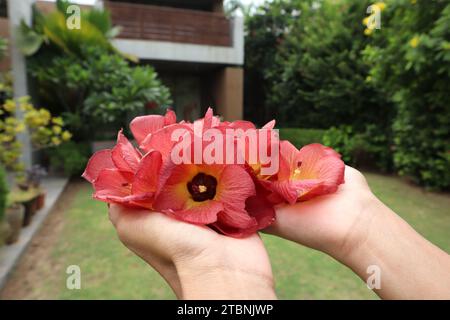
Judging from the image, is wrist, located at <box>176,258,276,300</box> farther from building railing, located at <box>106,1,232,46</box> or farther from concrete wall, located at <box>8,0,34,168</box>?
building railing, located at <box>106,1,232,46</box>

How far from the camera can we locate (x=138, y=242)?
0.90 meters

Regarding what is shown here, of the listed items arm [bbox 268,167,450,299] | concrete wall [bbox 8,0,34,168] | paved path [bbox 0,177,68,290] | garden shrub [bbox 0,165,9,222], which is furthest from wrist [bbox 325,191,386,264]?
concrete wall [bbox 8,0,34,168]

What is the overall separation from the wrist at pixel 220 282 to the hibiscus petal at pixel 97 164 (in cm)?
41

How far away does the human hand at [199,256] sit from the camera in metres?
0.73

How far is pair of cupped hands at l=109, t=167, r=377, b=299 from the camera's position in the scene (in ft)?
2.44

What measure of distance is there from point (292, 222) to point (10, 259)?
3.39 m

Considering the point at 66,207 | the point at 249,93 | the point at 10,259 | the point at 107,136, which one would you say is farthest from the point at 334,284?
the point at 249,93

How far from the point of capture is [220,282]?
732 mm

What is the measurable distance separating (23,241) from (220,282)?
395 cm

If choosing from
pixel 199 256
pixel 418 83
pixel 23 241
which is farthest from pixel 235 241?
pixel 418 83

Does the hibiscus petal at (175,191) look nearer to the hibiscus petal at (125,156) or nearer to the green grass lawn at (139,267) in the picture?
the hibiscus petal at (125,156)

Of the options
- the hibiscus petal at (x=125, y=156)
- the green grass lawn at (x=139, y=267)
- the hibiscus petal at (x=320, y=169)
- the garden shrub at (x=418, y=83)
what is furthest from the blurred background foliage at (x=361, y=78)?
the hibiscus petal at (x=125, y=156)

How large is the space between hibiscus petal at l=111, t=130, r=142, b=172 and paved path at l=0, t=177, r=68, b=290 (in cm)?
275

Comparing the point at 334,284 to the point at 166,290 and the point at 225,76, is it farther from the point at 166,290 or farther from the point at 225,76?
the point at 225,76
